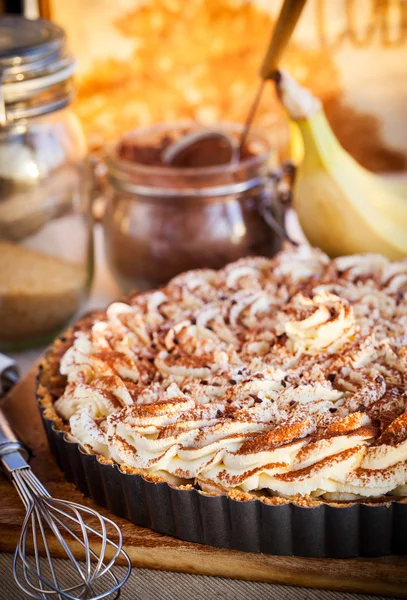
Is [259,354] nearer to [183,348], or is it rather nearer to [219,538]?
[183,348]

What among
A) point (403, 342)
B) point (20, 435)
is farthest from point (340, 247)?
point (20, 435)

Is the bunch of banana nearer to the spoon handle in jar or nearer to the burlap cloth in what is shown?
the spoon handle in jar

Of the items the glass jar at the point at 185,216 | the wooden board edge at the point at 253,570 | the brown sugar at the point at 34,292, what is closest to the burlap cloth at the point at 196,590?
the wooden board edge at the point at 253,570

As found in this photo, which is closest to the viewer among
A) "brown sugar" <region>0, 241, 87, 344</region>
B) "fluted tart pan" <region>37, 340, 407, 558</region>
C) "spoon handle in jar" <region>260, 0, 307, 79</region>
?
"fluted tart pan" <region>37, 340, 407, 558</region>

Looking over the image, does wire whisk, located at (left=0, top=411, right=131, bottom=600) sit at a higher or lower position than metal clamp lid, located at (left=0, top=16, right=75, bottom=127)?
lower

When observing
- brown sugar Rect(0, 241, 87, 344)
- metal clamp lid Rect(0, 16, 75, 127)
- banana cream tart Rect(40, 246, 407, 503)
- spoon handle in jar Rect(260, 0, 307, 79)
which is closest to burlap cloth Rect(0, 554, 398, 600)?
banana cream tart Rect(40, 246, 407, 503)

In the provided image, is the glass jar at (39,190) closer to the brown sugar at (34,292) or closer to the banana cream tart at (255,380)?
the brown sugar at (34,292)

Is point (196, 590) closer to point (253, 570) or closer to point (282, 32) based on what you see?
point (253, 570)
